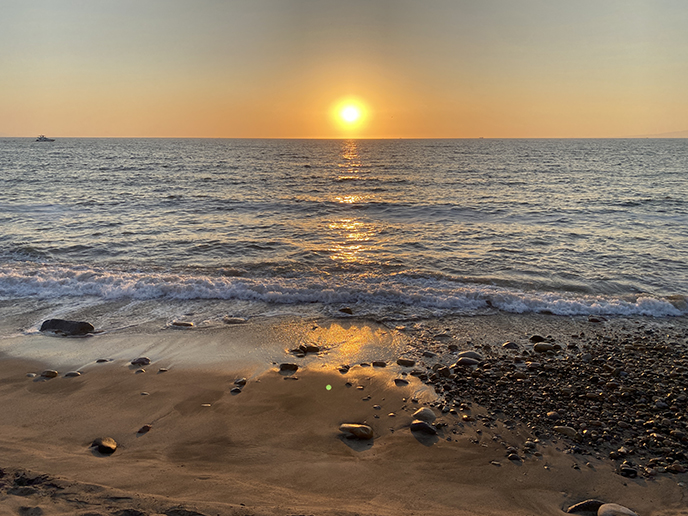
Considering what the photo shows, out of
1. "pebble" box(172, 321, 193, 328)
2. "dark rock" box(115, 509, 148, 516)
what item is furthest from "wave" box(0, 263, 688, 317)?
"dark rock" box(115, 509, 148, 516)

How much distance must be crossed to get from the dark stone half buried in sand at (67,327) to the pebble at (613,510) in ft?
31.9

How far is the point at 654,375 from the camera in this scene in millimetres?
7172

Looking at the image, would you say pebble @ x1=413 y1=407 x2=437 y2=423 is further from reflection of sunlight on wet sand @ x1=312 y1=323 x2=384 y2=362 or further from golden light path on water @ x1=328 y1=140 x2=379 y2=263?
golden light path on water @ x1=328 y1=140 x2=379 y2=263

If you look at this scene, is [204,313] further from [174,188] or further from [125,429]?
[174,188]

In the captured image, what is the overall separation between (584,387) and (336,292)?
6522 millimetres

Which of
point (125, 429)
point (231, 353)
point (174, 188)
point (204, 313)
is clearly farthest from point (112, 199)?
point (125, 429)

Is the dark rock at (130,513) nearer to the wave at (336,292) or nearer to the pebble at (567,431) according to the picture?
the pebble at (567,431)

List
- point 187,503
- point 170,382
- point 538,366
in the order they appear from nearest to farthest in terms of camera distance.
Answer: point 187,503 → point 170,382 → point 538,366

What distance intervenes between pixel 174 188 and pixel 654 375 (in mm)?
35184

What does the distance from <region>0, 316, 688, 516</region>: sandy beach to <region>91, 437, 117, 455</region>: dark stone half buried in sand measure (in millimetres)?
83

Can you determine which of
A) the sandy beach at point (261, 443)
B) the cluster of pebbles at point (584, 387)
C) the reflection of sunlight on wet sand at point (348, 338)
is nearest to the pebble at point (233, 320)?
the sandy beach at point (261, 443)

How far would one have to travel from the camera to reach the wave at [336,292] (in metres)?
10.7

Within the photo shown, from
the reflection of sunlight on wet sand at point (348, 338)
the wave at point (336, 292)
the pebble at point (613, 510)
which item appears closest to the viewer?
the pebble at point (613, 510)

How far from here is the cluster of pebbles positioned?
543 cm
